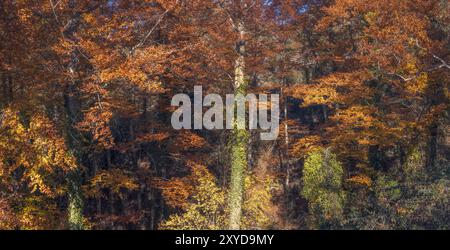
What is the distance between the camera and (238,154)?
1573 cm

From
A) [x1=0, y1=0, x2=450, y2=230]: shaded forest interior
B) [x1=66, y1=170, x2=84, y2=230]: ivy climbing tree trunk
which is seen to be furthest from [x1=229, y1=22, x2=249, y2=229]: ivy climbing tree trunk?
[x1=66, y1=170, x2=84, y2=230]: ivy climbing tree trunk

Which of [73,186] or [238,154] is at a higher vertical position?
[238,154]

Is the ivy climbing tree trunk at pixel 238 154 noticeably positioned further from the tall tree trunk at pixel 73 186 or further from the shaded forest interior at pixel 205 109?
the tall tree trunk at pixel 73 186

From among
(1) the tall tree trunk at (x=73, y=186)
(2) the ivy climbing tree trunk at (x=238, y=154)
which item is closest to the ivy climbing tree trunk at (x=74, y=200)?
(1) the tall tree trunk at (x=73, y=186)

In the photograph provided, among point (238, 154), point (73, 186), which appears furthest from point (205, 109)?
point (73, 186)

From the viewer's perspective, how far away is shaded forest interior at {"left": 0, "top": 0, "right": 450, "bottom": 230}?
14820 millimetres

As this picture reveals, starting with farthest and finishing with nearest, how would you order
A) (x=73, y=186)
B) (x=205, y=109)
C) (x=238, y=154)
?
(x=205, y=109) < (x=238, y=154) < (x=73, y=186)

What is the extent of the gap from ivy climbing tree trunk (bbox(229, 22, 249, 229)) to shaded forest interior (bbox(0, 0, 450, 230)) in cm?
5

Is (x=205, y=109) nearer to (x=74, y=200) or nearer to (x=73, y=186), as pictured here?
(x=73, y=186)

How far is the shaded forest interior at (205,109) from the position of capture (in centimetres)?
1482

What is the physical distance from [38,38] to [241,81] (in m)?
7.20

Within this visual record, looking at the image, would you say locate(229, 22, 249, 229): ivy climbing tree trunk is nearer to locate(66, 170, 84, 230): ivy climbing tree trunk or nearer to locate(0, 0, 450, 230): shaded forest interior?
locate(0, 0, 450, 230): shaded forest interior

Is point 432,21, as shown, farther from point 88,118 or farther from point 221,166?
point 88,118

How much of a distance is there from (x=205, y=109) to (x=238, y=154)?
809 centimetres
